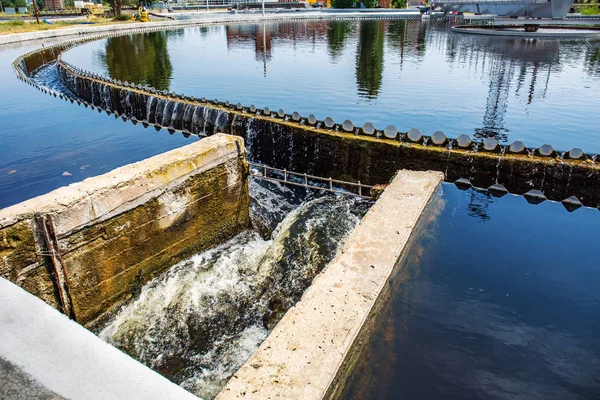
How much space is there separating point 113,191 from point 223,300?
Answer: 3016 mm

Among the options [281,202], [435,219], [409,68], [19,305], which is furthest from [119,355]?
[409,68]

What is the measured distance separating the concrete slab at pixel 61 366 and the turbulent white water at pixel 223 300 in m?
3.00

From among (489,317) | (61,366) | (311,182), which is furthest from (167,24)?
(61,366)

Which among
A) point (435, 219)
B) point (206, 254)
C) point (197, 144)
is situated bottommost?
point (206, 254)

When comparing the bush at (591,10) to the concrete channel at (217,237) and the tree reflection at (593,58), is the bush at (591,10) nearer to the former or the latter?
the tree reflection at (593,58)

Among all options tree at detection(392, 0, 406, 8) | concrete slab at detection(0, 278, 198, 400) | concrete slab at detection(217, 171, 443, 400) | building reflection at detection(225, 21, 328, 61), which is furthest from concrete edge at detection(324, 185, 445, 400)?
tree at detection(392, 0, 406, 8)

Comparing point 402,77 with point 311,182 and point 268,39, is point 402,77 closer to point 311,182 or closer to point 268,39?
point 311,182

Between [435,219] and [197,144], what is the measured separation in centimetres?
552

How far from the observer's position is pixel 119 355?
12.5ft

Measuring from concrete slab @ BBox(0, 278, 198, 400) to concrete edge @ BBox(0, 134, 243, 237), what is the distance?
3.10 metres

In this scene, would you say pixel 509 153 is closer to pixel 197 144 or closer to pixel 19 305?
pixel 197 144

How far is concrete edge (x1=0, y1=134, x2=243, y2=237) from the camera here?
6.91 meters

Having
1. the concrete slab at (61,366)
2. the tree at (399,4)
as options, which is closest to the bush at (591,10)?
the tree at (399,4)

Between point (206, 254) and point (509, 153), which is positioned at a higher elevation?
point (509, 153)
